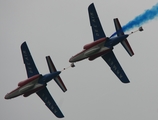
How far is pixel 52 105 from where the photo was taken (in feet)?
272

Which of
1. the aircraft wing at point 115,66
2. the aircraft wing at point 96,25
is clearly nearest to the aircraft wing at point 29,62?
the aircraft wing at point 96,25

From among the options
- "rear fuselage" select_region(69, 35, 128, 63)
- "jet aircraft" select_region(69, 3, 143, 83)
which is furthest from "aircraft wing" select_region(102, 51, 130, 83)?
"rear fuselage" select_region(69, 35, 128, 63)

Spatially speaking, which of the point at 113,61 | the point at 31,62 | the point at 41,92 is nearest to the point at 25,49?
the point at 31,62

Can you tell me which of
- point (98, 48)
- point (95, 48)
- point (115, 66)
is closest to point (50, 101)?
point (115, 66)

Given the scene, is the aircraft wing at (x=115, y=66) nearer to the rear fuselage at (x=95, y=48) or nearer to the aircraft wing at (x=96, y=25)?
the rear fuselage at (x=95, y=48)

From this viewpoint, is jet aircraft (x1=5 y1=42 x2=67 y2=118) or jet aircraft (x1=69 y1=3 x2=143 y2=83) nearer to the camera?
jet aircraft (x1=69 y1=3 x2=143 y2=83)

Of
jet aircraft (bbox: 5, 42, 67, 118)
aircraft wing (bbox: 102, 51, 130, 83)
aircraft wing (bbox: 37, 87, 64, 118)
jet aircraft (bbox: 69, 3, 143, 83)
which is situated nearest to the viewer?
jet aircraft (bbox: 69, 3, 143, 83)

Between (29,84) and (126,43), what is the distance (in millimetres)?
15846

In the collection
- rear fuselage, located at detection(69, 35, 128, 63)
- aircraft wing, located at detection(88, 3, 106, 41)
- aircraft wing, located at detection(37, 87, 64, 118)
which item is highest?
aircraft wing, located at detection(88, 3, 106, 41)

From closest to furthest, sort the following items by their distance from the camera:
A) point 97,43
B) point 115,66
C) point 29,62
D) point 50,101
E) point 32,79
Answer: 1. point 97,43
2. point 32,79
3. point 115,66
4. point 29,62
5. point 50,101

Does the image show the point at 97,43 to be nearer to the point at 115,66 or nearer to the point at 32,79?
the point at 115,66

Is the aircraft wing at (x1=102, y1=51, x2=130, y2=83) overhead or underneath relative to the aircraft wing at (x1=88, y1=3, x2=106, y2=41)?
underneath

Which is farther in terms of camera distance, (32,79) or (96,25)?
(32,79)

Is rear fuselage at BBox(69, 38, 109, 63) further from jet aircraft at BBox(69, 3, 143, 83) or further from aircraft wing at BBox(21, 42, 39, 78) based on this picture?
aircraft wing at BBox(21, 42, 39, 78)
